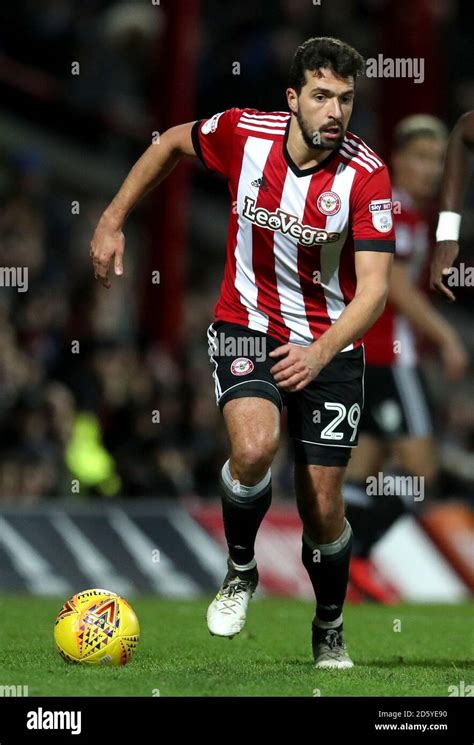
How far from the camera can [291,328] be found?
6645mm

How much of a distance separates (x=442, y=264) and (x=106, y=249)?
56.8 inches

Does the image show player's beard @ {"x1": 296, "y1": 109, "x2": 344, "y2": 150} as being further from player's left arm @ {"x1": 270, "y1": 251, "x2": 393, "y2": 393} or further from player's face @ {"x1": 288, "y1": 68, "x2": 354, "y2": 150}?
player's left arm @ {"x1": 270, "y1": 251, "x2": 393, "y2": 393}

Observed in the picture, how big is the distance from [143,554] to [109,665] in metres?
4.98

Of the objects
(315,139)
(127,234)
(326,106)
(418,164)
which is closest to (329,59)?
(326,106)

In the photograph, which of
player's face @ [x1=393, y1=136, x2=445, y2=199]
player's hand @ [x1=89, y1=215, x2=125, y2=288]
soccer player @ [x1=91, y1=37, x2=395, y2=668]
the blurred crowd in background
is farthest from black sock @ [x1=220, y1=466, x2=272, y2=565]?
the blurred crowd in background

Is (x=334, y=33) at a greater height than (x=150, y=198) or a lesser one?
greater

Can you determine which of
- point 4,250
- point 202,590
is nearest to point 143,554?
point 202,590

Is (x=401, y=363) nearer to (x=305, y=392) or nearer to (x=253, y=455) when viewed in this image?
(x=305, y=392)

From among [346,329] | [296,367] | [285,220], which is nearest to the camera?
[296,367]

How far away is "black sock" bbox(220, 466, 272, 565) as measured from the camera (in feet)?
20.8

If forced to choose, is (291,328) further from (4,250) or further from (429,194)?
(4,250)

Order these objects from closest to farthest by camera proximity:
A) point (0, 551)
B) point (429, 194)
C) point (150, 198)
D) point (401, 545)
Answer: point (429, 194)
point (0, 551)
point (401, 545)
point (150, 198)

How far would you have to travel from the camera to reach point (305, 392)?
655cm

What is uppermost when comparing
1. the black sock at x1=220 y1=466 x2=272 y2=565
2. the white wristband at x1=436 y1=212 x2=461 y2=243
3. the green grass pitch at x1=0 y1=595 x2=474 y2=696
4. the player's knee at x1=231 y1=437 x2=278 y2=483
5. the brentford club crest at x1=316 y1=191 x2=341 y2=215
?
the brentford club crest at x1=316 y1=191 x2=341 y2=215
